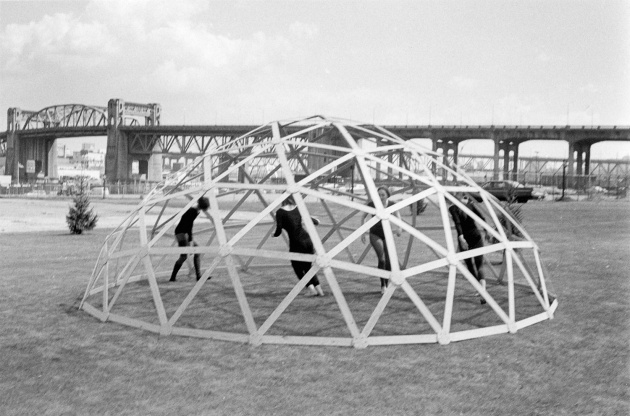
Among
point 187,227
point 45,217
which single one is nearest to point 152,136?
point 45,217

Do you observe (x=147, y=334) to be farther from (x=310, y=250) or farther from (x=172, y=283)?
(x=172, y=283)

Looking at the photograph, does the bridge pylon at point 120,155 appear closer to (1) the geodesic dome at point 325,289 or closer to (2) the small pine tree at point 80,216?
(2) the small pine tree at point 80,216

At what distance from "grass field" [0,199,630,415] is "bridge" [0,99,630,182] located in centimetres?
5083

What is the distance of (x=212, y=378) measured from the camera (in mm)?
6609

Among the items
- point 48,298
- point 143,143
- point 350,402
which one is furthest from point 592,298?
point 143,143

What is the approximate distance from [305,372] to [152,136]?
101 m

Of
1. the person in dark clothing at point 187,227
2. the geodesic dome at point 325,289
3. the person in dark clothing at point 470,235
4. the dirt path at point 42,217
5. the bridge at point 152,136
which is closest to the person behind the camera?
the geodesic dome at point 325,289

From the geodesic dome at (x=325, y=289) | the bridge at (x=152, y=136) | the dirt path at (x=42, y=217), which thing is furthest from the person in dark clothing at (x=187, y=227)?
the bridge at (x=152, y=136)

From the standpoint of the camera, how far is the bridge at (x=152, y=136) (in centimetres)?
7412

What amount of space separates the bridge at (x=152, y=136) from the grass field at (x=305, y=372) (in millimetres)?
50832

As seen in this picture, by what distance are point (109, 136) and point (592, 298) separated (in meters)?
103

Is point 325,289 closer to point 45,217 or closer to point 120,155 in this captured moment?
point 45,217

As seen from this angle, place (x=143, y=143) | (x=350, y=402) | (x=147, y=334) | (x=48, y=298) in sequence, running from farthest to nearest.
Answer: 1. (x=143, y=143)
2. (x=48, y=298)
3. (x=147, y=334)
4. (x=350, y=402)

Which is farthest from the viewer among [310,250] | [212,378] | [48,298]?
[48,298]
